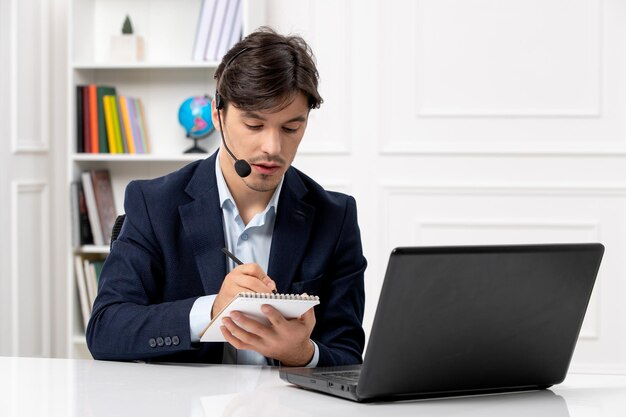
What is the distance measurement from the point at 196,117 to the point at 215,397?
2.59 meters

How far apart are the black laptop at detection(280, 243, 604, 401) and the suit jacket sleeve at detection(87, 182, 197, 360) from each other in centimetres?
32

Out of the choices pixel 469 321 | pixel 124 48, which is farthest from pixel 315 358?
pixel 124 48

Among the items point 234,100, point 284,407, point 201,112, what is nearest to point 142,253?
point 234,100

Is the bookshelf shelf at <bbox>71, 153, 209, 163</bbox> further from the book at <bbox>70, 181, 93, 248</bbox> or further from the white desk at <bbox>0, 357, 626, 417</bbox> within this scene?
the white desk at <bbox>0, 357, 626, 417</bbox>

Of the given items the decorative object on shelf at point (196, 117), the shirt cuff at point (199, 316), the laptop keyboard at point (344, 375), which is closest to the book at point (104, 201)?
the decorative object on shelf at point (196, 117)

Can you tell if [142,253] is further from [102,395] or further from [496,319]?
[496,319]

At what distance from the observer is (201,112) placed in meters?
3.84

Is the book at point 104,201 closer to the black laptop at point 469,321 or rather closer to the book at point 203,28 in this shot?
the book at point 203,28

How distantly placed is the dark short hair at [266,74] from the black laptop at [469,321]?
0.59 metres

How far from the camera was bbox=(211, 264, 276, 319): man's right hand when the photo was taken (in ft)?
4.99

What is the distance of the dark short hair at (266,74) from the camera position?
70.4 inches

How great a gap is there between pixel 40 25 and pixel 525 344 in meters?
3.03

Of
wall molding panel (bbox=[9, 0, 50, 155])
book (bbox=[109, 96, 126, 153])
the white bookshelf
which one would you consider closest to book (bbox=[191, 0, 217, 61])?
the white bookshelf

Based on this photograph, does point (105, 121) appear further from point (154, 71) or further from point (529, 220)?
point (529, 220)
